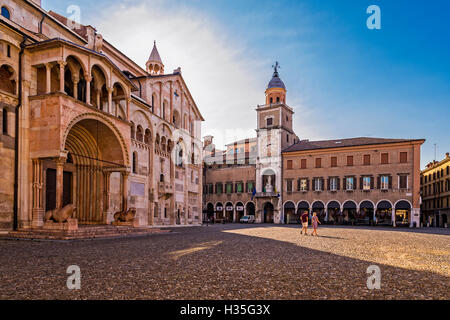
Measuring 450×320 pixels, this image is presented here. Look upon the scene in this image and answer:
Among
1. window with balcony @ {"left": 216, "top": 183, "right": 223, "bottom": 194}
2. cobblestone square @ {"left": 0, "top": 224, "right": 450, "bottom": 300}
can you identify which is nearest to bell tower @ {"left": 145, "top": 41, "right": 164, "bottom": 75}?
window with balcony @ {"left": 216, "top": 183, "right": 223, "bottom": 194}

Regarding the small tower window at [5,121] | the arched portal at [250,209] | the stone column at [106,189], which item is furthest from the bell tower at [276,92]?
the small tower window at [5,121]

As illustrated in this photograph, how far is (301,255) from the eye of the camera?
10883 millimetres

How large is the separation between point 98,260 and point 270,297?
17.7 feet

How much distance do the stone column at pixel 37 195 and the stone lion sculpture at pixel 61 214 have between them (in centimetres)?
74

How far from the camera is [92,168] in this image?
867 inches

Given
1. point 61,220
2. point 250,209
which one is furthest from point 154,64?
point 250,209

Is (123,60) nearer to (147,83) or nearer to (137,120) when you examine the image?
(147,83)

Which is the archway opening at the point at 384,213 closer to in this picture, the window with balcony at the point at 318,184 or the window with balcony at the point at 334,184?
the window with balcony at the point at 334,184

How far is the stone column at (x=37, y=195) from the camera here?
16.5m

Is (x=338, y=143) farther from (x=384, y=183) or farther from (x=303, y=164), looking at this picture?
(x=384, y=183)

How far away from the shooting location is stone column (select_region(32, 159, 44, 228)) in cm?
1652

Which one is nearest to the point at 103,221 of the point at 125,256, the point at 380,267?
the point at 125,256

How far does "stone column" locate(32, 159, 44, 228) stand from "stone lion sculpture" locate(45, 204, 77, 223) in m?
0.74

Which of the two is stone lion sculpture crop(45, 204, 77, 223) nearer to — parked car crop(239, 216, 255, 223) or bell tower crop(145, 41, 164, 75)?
bell tower crop(145, 41, 164, 75)
